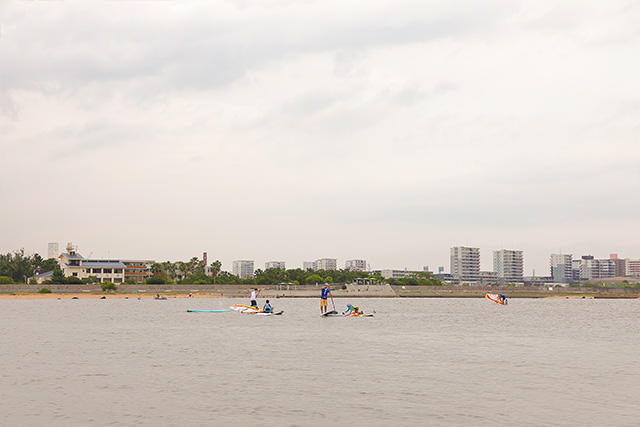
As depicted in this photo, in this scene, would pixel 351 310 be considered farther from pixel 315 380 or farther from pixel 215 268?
pixel 215 268

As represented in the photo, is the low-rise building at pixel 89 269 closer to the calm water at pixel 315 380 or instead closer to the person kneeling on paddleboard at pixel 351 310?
the person kneeling on paddleboard at pixel 351 310

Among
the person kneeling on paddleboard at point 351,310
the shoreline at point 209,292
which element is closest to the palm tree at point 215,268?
the shoreline at point 209,292

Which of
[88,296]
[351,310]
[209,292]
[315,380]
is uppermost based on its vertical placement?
[315,380]

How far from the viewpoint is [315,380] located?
1043 inches

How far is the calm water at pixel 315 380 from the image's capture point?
64.7ft

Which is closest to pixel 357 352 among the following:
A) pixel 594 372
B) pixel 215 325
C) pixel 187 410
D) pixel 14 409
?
pixel 594 372

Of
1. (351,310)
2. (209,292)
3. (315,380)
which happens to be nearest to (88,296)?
(209,292)

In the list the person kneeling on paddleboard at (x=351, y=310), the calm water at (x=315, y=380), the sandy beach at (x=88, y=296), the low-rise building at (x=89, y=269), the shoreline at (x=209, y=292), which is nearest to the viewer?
the calm water at (x=315, y=380)

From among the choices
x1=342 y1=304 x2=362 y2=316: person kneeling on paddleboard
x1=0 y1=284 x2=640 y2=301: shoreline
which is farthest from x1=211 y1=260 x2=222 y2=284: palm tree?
x1=342 y1=304 x2=362 y2=316: person kneeling on paddleboard

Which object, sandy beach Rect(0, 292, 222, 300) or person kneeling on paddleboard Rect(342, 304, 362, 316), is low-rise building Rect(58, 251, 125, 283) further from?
person kneeling on paddleboard Rect(342, 304, 362, 316)

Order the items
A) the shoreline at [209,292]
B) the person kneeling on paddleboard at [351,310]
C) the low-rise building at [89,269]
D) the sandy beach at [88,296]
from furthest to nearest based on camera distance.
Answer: the low-rise building at [89,269] < the shoreline at [209,292] < the sandy beach at [88,296] < the person kneeling on paddleboard at [351,310]

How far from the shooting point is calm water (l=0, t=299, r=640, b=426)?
19.7 metres

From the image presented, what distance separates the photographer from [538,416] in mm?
19750

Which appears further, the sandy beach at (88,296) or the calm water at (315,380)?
the sandy beach at (88,296)
